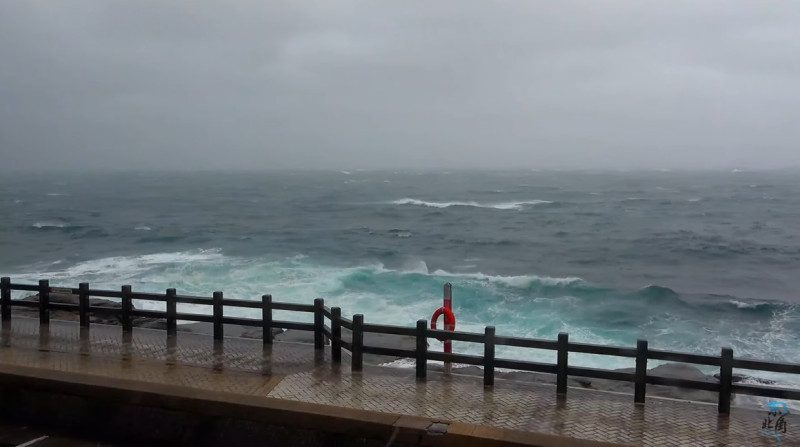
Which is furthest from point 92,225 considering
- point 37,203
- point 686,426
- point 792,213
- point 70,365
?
point 792,213

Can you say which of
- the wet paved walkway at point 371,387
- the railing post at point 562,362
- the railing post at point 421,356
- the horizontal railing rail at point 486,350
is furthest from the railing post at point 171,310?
the railing post at point 562,362

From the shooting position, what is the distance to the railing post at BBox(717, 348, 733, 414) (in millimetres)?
8305

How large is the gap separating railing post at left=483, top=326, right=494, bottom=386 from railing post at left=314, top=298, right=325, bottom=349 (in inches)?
113

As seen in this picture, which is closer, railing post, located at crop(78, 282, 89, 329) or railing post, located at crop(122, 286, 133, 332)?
railing post, located at crop(122, 286, 133, 332)

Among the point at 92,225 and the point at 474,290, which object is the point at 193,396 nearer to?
the point at 474,290

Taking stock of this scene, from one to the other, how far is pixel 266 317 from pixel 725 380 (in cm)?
714

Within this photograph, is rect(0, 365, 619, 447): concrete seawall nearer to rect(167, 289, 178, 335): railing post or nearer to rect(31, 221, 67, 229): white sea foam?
rect(167, 289, 178, 335): railing post

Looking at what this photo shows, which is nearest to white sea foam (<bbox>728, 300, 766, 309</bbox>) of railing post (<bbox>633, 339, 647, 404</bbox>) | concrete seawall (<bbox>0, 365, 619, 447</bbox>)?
railing post (<bbox>633, 339, 647, 404</bbox>)

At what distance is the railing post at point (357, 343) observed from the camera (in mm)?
9977

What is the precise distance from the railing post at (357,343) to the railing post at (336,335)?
326mm

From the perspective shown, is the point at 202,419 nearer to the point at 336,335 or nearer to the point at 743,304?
the point at 336,335

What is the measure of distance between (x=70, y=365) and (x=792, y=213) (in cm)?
7401

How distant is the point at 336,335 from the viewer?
1045 cm

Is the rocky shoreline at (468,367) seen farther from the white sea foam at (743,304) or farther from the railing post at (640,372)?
the white sea foam at (743,304)
